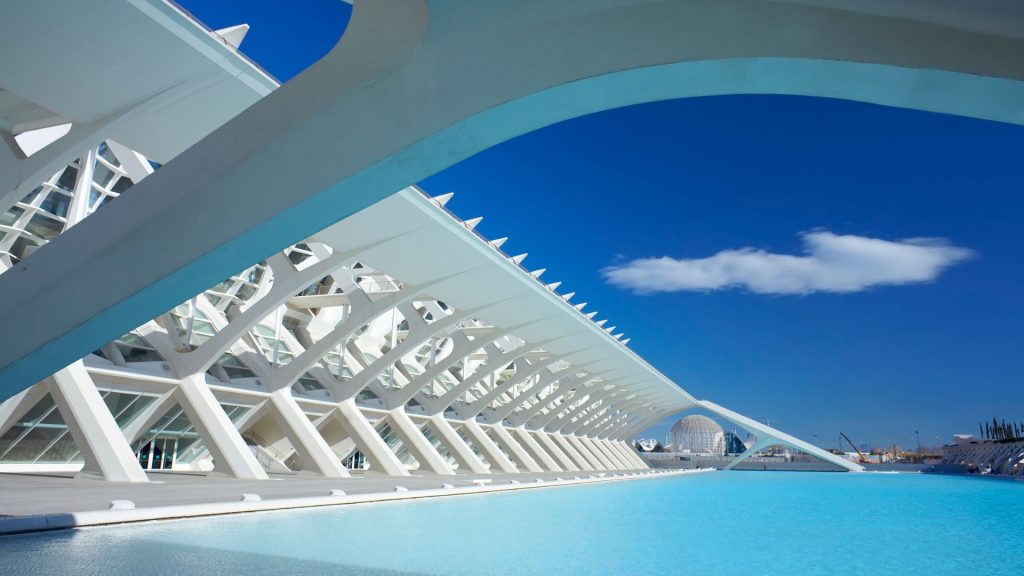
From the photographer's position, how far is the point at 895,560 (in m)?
8.24

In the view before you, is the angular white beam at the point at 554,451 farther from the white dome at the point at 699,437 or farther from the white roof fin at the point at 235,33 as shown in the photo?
the white dome at the point at 699,437

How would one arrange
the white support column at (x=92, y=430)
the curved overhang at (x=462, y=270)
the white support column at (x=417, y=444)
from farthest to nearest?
the white support column at (x=417, y=444), the curved overhang at (x=462, y=270), the white support column at (x=92, y=430)

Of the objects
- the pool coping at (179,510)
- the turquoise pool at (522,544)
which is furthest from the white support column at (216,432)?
the turquoise pool at (522,544)

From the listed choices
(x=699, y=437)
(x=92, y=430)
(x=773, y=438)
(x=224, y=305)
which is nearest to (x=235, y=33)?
(x=92, y=430)

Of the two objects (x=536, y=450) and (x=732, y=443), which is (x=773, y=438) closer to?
(x=536, y=450)

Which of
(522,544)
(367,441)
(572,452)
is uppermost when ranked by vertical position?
(572,452)

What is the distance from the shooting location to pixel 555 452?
35.1m

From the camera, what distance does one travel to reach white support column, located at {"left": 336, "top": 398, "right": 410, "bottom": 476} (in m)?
19.2

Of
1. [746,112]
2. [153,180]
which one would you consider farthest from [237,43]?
[746,112]

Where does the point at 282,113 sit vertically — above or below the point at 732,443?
below

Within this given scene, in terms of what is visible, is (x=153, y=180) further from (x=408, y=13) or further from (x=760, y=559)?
(x=760, y=559)

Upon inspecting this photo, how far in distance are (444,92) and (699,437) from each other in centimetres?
8911

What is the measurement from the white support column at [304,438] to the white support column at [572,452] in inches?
880

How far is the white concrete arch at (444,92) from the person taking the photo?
318 centimetres
